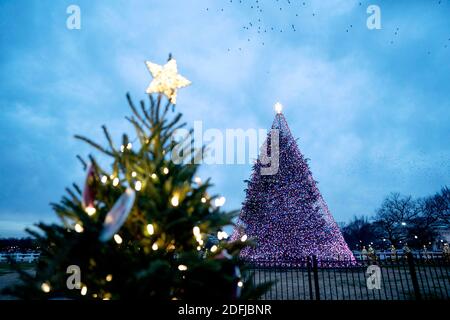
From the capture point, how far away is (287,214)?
13.1 m

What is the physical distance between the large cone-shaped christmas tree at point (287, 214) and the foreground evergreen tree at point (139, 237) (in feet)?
30.9

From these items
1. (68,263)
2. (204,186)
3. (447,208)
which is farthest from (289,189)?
(447,208)

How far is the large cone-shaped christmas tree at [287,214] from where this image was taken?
12562 mm

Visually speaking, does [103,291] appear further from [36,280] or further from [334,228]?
[334,228]

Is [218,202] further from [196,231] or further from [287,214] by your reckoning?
[287,214]

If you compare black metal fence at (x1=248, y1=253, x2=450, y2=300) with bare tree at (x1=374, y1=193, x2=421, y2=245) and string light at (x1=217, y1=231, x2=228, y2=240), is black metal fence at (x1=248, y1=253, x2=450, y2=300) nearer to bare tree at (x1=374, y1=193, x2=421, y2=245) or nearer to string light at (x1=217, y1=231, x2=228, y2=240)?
string light at (x1=217, y1=231, x2=228, y2=240)

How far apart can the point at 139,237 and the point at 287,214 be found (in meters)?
10.8

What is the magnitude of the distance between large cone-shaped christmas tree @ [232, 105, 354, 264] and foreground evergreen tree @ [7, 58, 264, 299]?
30.9ft

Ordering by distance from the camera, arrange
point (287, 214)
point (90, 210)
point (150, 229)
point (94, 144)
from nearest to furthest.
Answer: point (90, 210) → point (150, 229) → point (94, 144) → point (287, 214)

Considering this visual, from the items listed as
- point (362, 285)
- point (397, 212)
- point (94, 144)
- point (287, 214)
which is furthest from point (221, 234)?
point (397, 212)

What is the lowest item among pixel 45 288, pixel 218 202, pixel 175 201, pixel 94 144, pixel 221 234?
pixel 45 288

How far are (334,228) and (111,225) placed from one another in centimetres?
1286

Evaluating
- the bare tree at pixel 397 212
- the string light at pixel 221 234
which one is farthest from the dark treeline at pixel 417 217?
the string light at pixel 221 234

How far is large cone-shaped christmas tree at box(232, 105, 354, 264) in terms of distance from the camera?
41.2 ft
